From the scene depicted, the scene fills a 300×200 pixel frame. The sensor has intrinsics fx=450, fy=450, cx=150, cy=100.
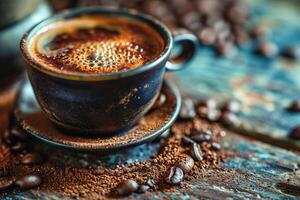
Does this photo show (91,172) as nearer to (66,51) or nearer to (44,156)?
(44,156)

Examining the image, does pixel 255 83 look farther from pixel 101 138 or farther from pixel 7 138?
pixel 7 138

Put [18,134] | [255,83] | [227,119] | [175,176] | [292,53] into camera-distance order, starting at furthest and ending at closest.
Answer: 1. [292,53]
2. [255,83]
3. [227,119]
4. [18,134]
5. [175,176]

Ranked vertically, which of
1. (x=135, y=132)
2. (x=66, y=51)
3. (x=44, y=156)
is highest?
(x=66, y=51)

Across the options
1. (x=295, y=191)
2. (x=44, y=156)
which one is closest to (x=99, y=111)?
(x=44, y=156)

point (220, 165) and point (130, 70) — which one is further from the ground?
point (130, 70)

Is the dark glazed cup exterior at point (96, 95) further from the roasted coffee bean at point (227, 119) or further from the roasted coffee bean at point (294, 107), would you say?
the roasted coffee bean at point (294, 107)

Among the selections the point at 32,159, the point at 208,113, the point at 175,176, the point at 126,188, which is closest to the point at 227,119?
the point at 208,113

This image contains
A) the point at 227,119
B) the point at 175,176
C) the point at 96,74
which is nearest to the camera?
the point at 96,74
